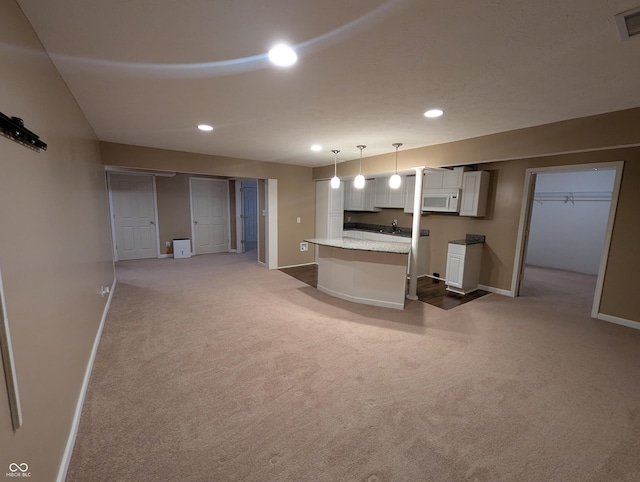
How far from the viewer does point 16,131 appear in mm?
1143

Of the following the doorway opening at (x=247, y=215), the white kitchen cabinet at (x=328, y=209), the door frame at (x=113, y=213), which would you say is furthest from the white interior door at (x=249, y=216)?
the white kitchen cabinet at (x=328, y=209)

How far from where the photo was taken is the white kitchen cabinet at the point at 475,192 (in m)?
4.62

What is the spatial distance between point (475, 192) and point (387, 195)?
6.36 ft

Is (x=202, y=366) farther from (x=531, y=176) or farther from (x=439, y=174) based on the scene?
(x=531, y=176)

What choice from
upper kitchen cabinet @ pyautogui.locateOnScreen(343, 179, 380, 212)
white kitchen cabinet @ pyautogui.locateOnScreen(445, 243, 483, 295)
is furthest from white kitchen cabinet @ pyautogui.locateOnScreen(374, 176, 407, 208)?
white kitchen cabinet @ pyautogui.locateOnScreen(445, 243, 483, 295)

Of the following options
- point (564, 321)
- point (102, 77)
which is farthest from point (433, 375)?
point (102, 77)

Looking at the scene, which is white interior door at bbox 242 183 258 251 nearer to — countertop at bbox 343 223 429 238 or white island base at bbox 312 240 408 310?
countertop at bbox 343 223 429 238

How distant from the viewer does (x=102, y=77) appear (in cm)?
200

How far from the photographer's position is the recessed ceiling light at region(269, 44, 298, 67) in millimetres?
1568

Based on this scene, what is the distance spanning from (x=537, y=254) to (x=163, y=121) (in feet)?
27.6

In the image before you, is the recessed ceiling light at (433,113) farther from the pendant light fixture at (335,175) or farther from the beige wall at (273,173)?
the beige wall at (273,173)

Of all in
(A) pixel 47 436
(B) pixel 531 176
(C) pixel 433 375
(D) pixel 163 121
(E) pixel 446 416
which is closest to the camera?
(A) pixel 47 436

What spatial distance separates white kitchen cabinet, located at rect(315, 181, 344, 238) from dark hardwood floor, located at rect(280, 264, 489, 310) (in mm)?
1081

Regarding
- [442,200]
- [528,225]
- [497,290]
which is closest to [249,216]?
[442,200]
